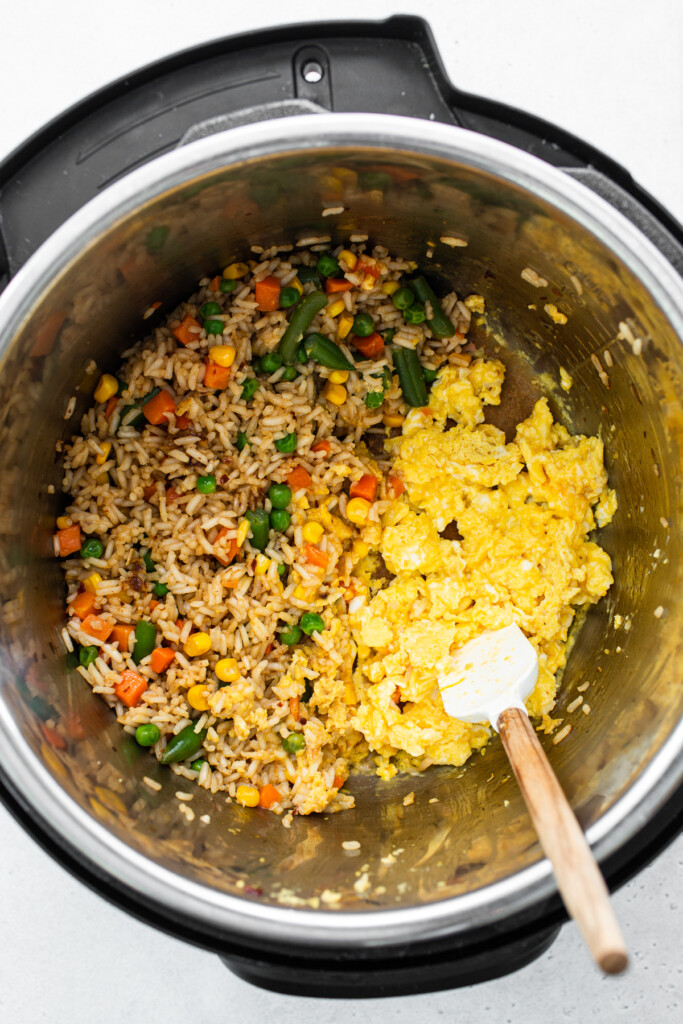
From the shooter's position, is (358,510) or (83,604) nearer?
(83,604)

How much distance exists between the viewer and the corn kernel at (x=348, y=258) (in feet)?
8.80

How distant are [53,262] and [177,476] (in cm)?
91

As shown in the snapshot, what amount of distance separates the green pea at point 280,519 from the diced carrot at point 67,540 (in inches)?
26.3

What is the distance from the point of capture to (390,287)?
2.79 metres

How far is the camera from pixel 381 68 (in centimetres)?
219

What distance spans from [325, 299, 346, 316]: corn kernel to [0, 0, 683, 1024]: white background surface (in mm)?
1042

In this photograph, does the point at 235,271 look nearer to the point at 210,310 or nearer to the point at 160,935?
the point at 210,310

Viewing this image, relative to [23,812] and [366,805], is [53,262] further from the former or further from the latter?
[366,805]

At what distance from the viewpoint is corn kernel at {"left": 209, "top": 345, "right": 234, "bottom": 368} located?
268 centimetres

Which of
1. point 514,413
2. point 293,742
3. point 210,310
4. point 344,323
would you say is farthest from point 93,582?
point 514,413

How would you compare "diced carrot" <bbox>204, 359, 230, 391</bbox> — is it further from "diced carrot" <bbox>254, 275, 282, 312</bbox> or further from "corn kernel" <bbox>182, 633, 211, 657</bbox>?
"corn kernel" <bbox>182, 633, 211, 657</bbox>

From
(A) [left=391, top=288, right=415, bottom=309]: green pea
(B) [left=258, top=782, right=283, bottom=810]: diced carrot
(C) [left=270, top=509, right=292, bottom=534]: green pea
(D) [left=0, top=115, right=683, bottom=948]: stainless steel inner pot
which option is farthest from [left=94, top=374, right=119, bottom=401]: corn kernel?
(B) [left=258, top=782, right=283, bottom=810]: diced carrot

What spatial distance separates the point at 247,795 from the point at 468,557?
3.66 ft

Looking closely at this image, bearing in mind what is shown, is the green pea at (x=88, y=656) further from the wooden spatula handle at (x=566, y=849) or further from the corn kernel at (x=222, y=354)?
the wooden spatula handle at (x=566, y=849)
